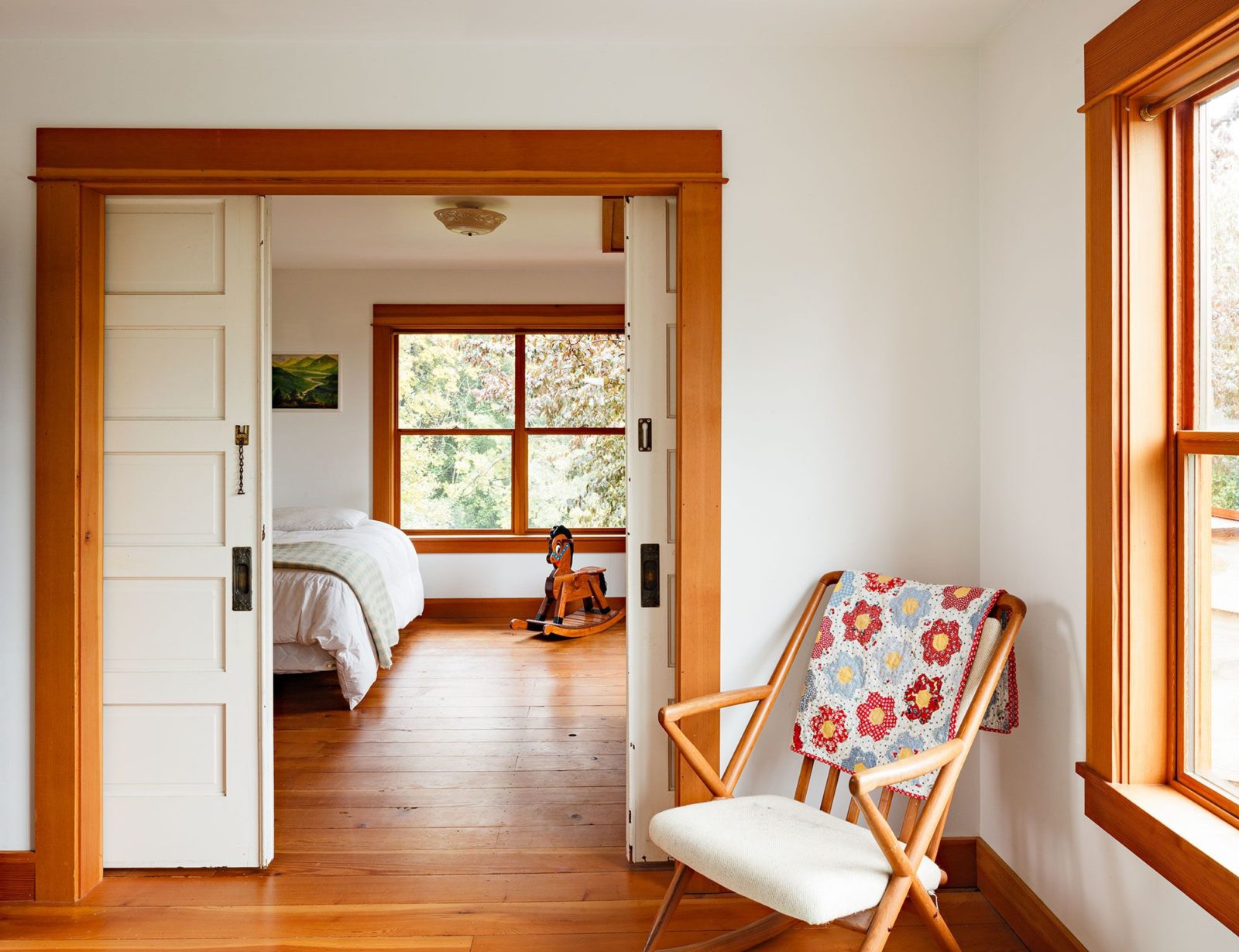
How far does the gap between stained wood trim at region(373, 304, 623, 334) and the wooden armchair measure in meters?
4.47

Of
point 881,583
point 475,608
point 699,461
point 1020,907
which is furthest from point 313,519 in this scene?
point 1020,907

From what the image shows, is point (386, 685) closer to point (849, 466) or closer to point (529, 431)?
point (529, 431)

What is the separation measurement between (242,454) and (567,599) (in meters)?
3.49

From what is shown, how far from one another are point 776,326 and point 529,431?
426cm

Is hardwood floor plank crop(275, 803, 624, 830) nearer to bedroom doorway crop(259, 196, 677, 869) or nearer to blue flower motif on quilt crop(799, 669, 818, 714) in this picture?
bedroom doorway crop(259, 196, 677, 869)

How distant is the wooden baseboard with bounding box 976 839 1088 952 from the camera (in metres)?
2.13

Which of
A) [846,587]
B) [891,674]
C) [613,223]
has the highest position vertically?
[613,223]

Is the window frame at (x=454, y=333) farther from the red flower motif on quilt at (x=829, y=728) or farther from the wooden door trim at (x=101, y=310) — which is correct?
the red flower motif on quilt at (x=829, y=728)

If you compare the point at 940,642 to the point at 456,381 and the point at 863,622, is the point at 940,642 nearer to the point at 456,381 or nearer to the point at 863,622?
the point at 863,622

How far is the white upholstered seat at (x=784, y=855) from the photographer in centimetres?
172

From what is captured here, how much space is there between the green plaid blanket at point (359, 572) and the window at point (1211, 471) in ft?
11.8

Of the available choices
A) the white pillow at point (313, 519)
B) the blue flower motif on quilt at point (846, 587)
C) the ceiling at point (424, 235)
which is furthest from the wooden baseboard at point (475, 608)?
the blue flower motif on quilt at point (846, 587)

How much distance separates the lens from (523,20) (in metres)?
2.37

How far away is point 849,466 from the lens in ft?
8.40
